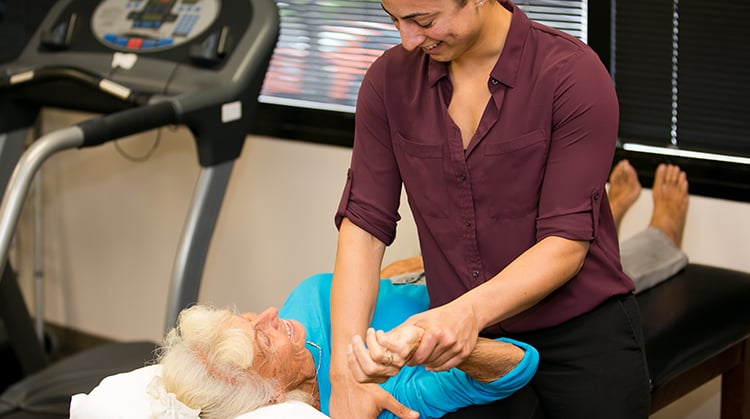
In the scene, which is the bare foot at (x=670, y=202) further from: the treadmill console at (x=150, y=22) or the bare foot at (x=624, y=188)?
the treadmill console at (x=150, y=22)

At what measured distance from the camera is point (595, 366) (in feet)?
6.21

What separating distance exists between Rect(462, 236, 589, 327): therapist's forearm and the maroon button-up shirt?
0.03 m

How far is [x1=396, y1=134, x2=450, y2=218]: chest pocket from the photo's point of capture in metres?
1.84

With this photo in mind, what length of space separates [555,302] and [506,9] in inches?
22.2

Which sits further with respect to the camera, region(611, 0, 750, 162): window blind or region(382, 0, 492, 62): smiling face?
region(611, 0, 750, 162): window blind

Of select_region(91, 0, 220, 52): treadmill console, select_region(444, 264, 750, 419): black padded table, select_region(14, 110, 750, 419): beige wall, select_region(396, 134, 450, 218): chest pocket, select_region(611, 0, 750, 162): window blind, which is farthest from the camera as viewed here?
select_region(14, 110, 750, 419): beige wall

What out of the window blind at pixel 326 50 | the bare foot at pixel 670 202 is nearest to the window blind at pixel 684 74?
the bare foot at pixel 670 202

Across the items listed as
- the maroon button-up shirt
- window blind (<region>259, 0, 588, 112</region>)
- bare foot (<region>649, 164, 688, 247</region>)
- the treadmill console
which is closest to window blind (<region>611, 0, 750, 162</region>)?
bare foot (<region>649, 164, 688, 247</region>)

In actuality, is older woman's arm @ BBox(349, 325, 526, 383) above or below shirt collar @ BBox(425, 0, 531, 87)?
below

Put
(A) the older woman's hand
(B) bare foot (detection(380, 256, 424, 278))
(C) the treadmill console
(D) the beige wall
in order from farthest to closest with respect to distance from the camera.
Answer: (D) the beige wall → (C) the treadmill console → (B) bare foot (detection(380, 256, 424, 278)) → (A) the older woman's hand

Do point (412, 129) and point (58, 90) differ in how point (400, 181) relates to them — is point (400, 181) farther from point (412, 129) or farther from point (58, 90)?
point (58, 90)

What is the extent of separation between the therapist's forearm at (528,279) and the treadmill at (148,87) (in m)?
1.19

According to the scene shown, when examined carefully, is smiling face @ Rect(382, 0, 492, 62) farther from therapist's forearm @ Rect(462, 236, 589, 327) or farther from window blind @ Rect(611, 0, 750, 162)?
window blind @ Rect(611, 0, 750, 162)

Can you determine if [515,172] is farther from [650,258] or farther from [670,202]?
[670,202]
